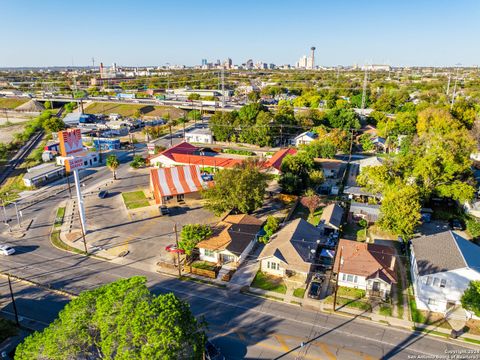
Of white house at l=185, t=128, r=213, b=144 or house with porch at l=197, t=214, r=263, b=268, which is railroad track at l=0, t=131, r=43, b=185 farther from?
house with porch at l=197, t=214, r=263, b=268

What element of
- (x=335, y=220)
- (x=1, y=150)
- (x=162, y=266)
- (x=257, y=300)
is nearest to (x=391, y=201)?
(x=335, y=220)

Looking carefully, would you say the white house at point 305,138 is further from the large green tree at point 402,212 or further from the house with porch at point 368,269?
the house with porch at point 368,269

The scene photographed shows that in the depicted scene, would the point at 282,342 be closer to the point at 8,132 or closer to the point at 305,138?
the point at 305,138

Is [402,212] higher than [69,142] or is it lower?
lower

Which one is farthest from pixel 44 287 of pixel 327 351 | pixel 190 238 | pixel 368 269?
pixel 368 269

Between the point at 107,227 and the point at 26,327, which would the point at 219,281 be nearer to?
the point at 26,327

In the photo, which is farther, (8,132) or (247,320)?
(8,132)
